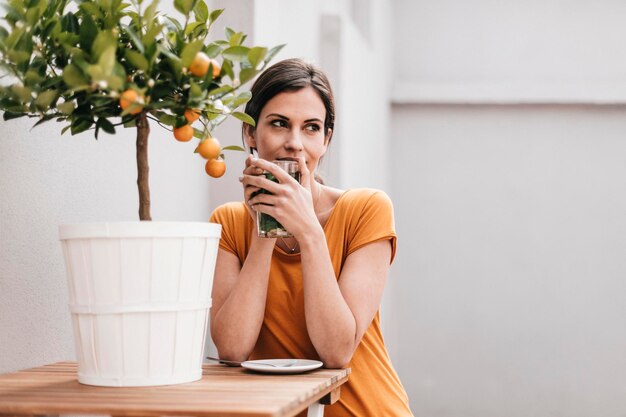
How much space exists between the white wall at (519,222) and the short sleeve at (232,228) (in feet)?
11.6

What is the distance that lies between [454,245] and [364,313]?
3.77m

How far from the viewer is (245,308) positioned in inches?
60.4

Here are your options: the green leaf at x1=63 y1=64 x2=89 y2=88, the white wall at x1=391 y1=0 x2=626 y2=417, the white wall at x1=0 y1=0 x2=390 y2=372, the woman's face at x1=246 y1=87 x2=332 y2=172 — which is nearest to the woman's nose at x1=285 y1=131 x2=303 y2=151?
the woman's face at x1=246 y1=87 x2=332 y2=172

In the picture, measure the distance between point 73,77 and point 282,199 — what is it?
42 cm

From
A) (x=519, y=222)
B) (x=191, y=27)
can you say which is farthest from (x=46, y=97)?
(x=519, y=222)

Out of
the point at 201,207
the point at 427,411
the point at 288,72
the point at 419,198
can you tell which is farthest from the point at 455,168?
the point at 288,72

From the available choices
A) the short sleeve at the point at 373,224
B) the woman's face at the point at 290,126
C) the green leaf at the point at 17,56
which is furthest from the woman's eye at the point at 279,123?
the green leaf at the point at 17,56

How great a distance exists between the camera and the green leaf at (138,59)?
1.07 m

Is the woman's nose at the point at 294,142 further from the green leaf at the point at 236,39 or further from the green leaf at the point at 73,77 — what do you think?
the green leaf at the point at 73,77

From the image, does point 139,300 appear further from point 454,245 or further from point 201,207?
point 454,245

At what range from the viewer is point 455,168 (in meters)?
5.25

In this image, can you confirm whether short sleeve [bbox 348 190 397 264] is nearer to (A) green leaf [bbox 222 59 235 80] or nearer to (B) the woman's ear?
(B) the woman's ear

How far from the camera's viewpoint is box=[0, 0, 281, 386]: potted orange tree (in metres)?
1.09

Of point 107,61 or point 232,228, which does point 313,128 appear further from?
point 107,61
